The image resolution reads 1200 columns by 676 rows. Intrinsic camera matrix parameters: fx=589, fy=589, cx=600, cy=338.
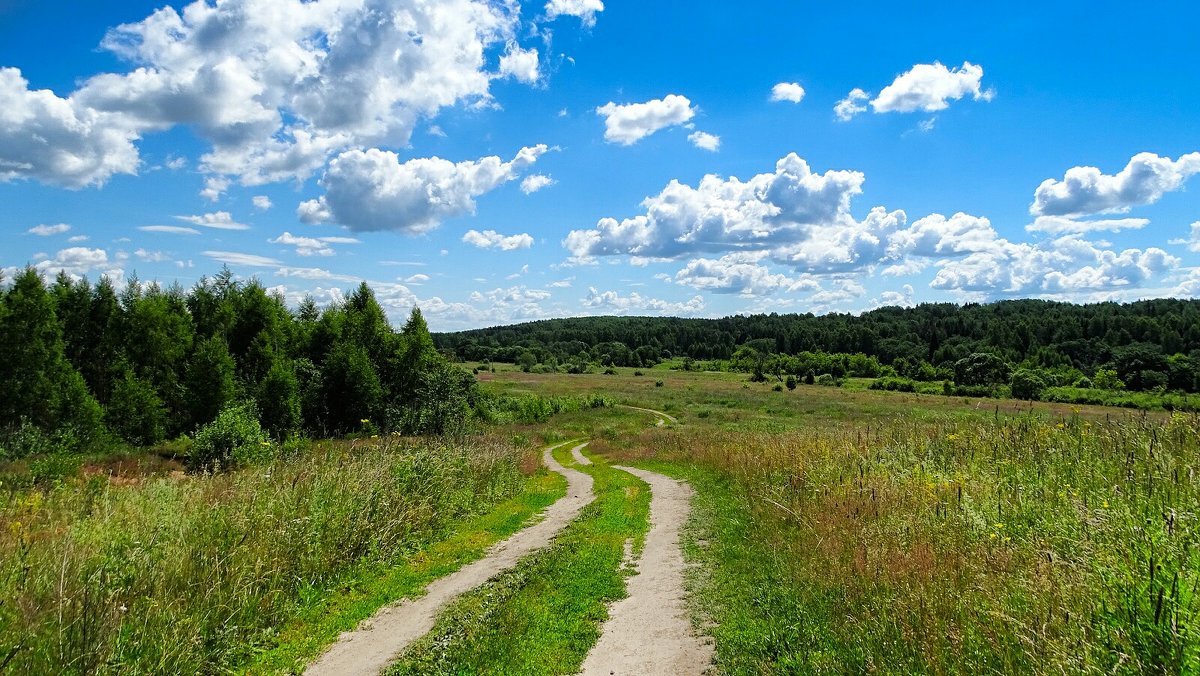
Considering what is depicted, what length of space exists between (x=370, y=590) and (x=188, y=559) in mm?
2584

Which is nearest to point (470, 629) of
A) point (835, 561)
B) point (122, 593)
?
point (122, 593)

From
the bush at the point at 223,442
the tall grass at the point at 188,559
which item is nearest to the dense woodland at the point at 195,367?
the bush at the point at 223,442

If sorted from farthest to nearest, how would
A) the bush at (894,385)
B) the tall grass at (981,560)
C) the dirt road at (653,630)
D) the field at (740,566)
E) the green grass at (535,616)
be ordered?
the bush at (894,385) < the green grass at (535,616) < the dirt road at (653,630) < the field at (740,566) < the tall grass at (981,560)

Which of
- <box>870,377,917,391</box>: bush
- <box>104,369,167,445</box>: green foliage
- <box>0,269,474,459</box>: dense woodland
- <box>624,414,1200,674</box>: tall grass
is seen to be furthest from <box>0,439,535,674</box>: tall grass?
<box>870,377,917,391</box>: bush

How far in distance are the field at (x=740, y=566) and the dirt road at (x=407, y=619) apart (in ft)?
0.94

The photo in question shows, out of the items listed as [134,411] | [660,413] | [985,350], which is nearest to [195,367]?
[134,411]

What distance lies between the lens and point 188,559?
7.82 meters

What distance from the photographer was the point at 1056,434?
1088 cm

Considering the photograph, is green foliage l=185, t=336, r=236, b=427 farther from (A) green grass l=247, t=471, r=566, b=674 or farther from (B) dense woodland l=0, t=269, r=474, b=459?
(A) green grass l=247, t=471, r=566, b=674

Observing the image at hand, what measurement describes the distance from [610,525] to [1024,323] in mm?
163387

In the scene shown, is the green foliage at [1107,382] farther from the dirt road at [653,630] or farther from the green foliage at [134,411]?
the green foliage at [134,411]

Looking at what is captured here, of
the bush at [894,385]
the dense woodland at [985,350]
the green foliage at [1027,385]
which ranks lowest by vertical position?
the bush at [894,385]

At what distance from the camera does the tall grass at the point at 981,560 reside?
4.05 meters

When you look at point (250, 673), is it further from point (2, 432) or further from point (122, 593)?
point (2, 432)
